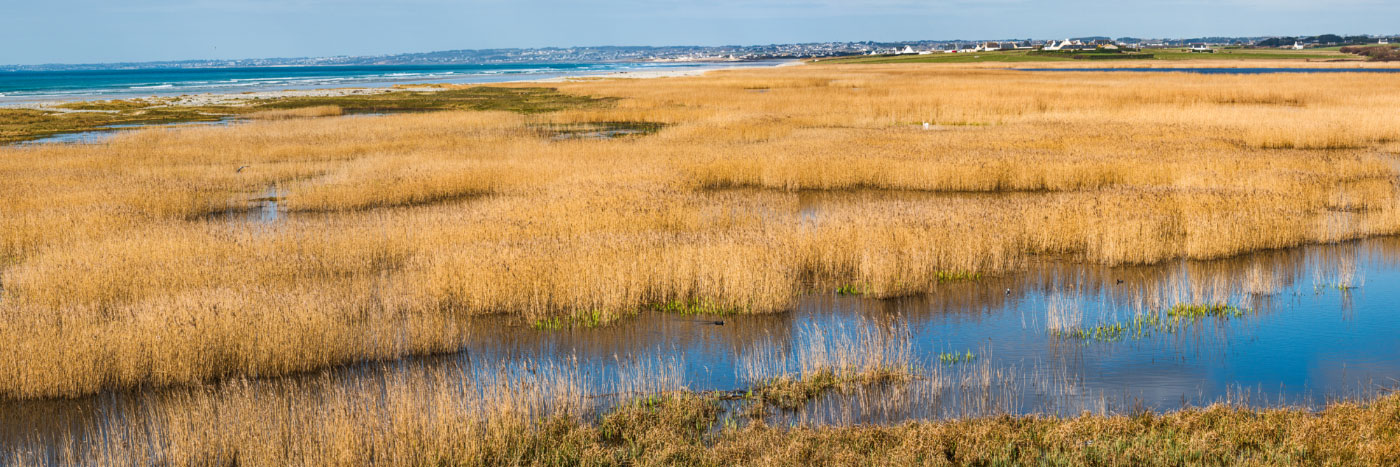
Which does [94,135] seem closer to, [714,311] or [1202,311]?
[714,311]

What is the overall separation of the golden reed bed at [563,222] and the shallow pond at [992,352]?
536mm

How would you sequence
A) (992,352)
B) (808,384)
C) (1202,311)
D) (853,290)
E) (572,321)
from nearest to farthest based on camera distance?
(808,384) → (992,352) → (1202,311) → (572,321) → (853,290)

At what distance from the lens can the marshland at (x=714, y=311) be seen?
25.8ft

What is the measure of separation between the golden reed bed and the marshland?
75mm

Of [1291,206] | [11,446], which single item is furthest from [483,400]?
[1291,206]

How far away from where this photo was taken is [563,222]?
57.3 ft

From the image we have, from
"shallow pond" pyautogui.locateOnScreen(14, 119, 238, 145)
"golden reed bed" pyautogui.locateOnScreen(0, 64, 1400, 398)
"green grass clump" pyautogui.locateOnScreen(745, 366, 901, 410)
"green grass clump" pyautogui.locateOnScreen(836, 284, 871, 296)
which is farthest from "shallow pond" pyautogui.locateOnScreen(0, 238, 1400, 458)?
"shallow pond" pyautogui.locateOnScreen(14, 119, 238, 145)

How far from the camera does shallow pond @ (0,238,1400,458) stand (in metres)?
9.22

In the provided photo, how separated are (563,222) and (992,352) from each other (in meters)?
9.00

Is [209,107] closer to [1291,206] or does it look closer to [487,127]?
[487,127]

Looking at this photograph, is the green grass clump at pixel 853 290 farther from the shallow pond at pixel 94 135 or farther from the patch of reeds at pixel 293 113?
the patch of reeds at pixel 293 113

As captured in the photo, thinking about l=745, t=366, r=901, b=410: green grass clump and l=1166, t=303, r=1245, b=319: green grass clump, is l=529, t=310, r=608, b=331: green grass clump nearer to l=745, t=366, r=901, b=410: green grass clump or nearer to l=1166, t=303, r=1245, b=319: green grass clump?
l=745, t=366, r=901, b=410: green grass clump

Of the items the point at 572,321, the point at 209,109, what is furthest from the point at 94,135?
the point at 572,321

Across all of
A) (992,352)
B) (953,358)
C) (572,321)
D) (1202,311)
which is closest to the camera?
(953,358)
